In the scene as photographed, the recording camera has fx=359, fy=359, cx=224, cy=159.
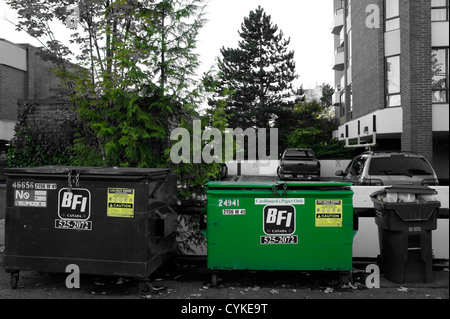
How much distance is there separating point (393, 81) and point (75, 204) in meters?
16.9

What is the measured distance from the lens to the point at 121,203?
14.3 ft

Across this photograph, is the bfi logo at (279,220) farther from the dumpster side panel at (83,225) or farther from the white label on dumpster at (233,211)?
the dumpster side panel at (83,225)

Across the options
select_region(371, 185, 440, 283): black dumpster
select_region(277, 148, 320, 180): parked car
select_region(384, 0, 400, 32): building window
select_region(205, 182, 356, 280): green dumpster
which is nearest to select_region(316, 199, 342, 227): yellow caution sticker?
select_region(205, 182, 356, 280): green dumpster

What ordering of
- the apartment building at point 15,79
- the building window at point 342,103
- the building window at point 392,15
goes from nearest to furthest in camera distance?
the building window at point 392,15 → the apartment building at point 15,79 → the building window at point 342,103

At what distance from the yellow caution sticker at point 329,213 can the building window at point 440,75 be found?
13.4 metres

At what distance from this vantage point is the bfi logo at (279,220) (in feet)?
15.2

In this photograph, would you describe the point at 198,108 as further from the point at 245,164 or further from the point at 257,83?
the point at 257,83

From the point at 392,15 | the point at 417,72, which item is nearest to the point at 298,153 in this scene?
the point at 417,72

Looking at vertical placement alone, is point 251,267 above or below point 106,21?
below

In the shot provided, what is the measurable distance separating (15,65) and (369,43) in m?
26.0

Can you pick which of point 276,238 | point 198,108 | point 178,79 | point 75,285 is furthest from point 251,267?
point 178,79

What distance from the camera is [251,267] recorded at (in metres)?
4.64

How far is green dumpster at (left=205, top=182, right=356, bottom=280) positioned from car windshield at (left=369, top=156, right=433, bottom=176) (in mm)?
3613

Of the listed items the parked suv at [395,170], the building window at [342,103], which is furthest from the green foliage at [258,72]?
the parked suv at [395,170]
